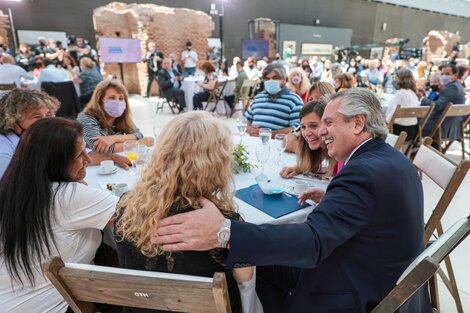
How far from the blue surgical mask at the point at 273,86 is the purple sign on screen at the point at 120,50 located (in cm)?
765

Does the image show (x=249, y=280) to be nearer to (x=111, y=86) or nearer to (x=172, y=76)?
(x=111, y=86)

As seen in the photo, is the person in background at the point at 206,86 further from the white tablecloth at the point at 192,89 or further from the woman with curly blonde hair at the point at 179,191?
the woman with curly blonde hair at the point at 179,191

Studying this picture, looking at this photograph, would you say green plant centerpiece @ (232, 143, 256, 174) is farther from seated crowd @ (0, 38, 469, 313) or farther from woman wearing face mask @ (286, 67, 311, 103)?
woman wearing face mask @ (286, 67, 311, 103)

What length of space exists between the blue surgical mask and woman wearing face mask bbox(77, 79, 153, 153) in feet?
4.86

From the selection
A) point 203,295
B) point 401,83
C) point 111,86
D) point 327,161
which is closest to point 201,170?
point 203,295

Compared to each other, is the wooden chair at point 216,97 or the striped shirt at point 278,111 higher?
the striped shirt at point 278,111

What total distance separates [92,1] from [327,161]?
14259 mm

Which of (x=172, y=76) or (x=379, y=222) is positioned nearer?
(x=379, y=222)

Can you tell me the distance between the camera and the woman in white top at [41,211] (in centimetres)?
118

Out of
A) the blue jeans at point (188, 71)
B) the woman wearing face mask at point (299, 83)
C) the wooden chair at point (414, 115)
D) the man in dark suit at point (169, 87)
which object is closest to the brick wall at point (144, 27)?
the blue jeans at point (188, 71)

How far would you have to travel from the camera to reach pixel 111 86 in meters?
2.59

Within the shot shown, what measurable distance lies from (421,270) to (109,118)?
247cm

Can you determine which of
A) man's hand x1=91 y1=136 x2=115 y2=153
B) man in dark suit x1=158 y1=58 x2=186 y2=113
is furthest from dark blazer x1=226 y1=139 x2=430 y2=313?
man in dark suit x1=158 y1=58 x2=186 y2=113

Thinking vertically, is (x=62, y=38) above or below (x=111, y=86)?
above
